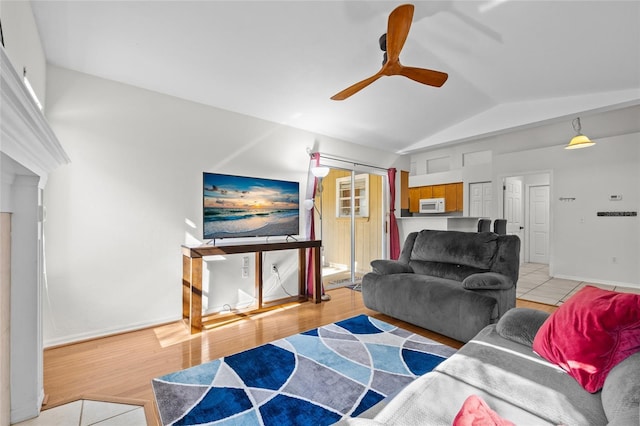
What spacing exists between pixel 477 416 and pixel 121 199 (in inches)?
126

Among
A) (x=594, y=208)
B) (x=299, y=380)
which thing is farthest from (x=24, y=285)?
(x=594, y=208)

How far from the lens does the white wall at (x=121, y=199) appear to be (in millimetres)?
2592

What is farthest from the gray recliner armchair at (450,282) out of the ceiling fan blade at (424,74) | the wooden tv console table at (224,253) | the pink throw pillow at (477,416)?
the pink throw pillow at (477,416)

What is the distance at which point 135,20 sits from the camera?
220cm

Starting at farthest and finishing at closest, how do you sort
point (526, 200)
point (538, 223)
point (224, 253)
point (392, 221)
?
point (526, 200) → point (538, 223) → point (392, 221) → point (224, 253)

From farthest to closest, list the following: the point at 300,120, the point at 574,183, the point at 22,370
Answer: the point at 574,183, the point at 300,120, the point at 22,370

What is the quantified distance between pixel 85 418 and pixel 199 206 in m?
2.08

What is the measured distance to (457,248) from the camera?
129 inches

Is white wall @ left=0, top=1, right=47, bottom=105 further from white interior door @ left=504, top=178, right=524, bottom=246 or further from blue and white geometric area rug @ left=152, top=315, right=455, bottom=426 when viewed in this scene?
white interior door @ left=504, top=178, right=524, bottom=246

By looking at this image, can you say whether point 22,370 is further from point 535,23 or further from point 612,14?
point 612,14

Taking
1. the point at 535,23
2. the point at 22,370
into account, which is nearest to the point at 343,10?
the point at 535,23

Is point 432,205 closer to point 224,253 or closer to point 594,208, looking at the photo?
point 594,208

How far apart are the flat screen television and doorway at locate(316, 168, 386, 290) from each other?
1.58m

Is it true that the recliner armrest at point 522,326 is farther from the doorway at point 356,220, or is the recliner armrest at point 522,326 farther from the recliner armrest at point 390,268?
Result: the doorway at point 356,220
